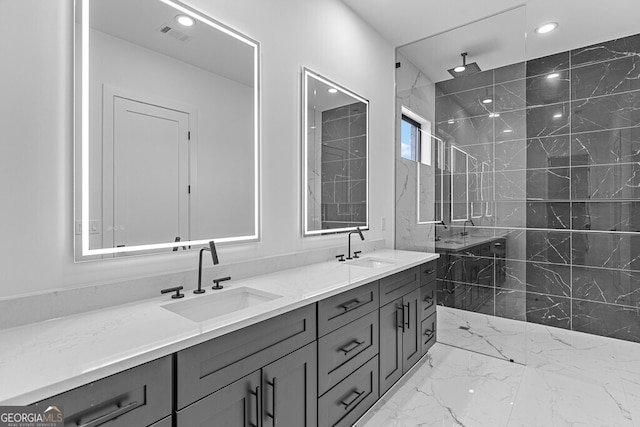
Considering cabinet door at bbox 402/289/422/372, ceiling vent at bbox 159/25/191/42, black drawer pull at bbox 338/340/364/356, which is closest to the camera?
ceiling vent at bbox 159/25/191/42

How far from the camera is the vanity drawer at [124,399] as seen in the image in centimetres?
79

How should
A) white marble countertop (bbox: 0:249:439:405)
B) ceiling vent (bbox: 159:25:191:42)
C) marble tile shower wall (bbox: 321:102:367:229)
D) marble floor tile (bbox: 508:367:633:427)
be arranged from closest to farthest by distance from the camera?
1. white marble countertop (bbox: 0:249:439:405)
2. ceiling vent (bbox: 159:25:191:42)
3. marble floor tile (bbox: 508:367:633:427)
4. marble tile shower wall (bbox: 321:102:367:229)

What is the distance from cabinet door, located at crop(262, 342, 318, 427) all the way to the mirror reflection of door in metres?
0.76

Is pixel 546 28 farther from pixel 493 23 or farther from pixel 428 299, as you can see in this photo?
pixel 428 299

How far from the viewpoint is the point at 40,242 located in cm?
116

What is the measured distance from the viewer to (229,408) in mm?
1129

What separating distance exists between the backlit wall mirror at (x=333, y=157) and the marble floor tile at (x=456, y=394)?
123 centimetres

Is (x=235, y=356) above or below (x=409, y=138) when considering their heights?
below

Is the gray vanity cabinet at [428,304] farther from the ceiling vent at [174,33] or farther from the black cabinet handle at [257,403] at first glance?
the ceiling vent at [174,33]

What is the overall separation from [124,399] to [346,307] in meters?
1.07

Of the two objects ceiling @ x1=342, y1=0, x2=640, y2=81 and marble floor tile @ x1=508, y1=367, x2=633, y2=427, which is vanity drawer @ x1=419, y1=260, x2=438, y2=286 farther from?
ceiling @ x1=342, y1=0, x2=640, y2=81

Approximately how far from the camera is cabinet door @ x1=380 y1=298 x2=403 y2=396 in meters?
2.03

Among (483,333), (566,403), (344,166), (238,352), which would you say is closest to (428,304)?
(483,333)

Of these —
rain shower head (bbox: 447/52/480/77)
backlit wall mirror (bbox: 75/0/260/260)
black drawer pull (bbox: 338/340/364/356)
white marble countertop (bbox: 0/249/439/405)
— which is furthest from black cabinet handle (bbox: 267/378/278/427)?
rain shower head (bbox: 447/52/480/77)
